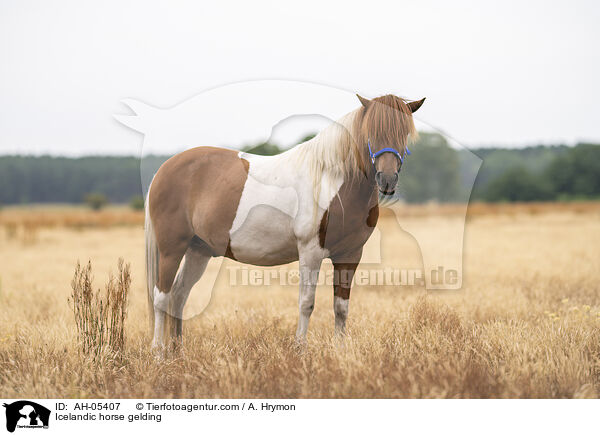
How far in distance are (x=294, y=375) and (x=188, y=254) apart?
78.9 inches

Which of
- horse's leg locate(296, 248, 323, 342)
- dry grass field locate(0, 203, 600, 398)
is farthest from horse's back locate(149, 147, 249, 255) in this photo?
dry grass field locate(0, 203, 600, 398)

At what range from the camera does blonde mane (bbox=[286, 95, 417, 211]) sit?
3426mm

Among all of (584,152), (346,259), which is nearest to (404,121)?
(346,259)

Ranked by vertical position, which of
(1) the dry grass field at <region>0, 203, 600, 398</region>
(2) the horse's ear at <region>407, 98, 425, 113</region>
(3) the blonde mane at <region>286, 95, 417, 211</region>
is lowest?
(1) the dry grass field at <region>0, 203, 600, 398</region>

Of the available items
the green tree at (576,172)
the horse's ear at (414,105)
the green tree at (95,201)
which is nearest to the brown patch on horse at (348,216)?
the horse's ear at (414,105)

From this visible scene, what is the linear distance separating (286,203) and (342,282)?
0.98 m

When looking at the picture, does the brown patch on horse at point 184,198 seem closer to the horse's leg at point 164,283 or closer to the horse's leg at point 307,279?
the horse's leg at point 164,283

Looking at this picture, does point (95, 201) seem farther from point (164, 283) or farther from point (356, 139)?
point (356, 139)

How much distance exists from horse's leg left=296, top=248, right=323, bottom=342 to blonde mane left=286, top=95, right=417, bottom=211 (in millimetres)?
528

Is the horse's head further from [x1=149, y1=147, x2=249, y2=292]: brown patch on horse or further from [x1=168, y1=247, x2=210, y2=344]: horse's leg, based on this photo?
[x1=168, y1=247, x2=210, y2=344]: horse's leg

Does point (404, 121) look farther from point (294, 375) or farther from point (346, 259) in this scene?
point (294, 375)

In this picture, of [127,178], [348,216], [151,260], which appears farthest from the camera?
[127,178]
